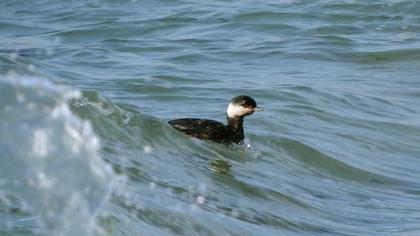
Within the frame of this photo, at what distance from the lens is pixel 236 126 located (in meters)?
11.6

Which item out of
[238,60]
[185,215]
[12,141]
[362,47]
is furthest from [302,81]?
[12,141]

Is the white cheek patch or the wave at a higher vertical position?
the wave

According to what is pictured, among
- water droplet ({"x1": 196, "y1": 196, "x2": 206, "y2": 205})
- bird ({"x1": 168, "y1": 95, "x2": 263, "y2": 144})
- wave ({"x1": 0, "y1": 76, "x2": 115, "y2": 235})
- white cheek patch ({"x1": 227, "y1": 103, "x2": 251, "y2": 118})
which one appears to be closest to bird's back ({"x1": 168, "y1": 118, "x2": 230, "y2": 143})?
bird ({"x1": 168, "y1": 95, "x2": 263, "y2": 144})

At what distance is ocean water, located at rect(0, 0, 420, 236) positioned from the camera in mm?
5762

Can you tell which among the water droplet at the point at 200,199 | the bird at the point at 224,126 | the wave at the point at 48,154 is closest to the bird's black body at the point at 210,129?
the bird at the point at 224,126

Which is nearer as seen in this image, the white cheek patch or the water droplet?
the water droplet

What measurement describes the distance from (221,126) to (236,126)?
193 millimetres

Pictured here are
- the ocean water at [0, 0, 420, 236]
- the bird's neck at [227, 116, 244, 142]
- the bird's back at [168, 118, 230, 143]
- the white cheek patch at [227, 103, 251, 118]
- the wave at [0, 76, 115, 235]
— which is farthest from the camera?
the white cheek patch at [227, 103, 251, 118]

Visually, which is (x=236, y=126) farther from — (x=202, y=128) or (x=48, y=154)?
(x=48, y=154)

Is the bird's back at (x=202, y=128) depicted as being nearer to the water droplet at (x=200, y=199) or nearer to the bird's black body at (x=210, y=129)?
the bird's black body at (x=210, y=129)

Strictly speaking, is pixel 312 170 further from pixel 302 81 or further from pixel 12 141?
pixel 12 141

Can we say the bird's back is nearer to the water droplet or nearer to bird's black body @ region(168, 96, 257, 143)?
bird's black body @ region(168, 96, 257, 143)

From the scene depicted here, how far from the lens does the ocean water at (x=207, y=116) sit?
5.76 m

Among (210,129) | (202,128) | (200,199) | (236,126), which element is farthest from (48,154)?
(236,126)
